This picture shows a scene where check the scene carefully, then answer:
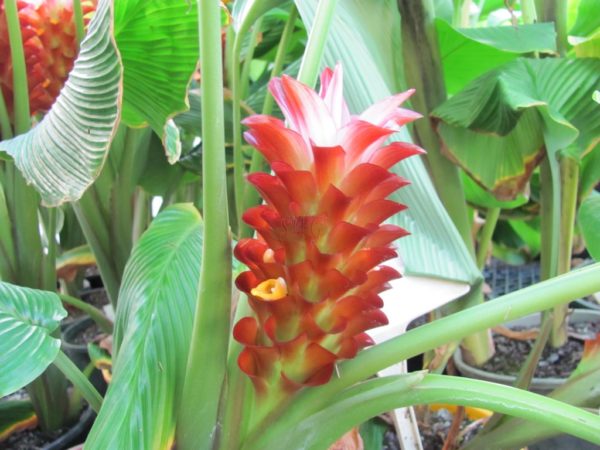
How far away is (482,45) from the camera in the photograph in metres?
0.71

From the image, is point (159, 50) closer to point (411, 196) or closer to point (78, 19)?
point (78, 19)

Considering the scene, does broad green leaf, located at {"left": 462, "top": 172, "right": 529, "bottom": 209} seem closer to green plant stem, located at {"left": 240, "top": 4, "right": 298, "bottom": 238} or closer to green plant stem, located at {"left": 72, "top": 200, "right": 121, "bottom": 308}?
green plant stem, located at {"left": 240, "top": 4, "right": 298, "bottom": 238}

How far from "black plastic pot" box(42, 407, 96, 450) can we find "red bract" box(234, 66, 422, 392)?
420mm

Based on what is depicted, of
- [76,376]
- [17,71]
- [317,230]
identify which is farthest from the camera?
[17,71]

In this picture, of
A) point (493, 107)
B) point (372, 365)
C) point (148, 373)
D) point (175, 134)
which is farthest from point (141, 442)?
point (493, 107)

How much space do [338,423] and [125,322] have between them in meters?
0.22

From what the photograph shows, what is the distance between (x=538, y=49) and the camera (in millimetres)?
615

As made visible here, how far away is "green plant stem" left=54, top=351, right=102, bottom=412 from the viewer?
1.62 feet

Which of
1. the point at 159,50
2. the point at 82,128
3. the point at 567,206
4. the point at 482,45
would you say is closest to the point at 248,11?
the point at 159,50

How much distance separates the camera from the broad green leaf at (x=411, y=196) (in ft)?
1.57

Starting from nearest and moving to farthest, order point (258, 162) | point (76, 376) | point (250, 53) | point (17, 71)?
1. point (76, 376)
2. point (17, 71)
3. point (258, 162)
4. point (250, 53)

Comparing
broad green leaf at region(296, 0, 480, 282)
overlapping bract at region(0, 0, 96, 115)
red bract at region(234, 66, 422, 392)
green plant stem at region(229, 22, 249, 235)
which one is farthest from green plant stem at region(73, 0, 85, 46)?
red bract at region(234, 66, 422, 392)

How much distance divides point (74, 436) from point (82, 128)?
44 cm

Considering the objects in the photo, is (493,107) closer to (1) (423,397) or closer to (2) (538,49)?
(2) (538,49)
